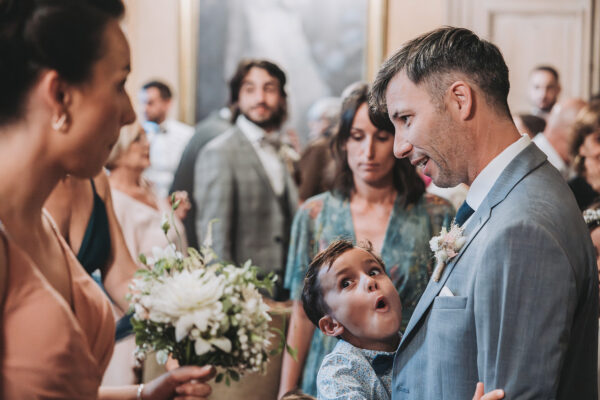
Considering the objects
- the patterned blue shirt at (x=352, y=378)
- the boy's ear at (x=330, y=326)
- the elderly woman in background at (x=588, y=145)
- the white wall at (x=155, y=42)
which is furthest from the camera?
the white wall at (x=155, y=42)

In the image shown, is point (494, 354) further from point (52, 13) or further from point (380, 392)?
point (52, 13)

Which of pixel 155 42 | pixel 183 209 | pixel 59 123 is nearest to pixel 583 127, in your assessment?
pixel 183 209

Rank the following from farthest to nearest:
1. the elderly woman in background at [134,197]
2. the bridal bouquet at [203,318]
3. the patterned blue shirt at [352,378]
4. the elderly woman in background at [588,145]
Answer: the elderly woman in background at [134,197]
the elderly woman in background at [588,145]
the patterned blue shirt at [352,378]
the bridal bouquet at [203,318]

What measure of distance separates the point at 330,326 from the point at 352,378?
12.3 inches

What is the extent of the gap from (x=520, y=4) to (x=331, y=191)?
261 inches

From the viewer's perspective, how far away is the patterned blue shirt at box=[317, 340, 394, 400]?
2.36 m

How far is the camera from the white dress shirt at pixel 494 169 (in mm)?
1951

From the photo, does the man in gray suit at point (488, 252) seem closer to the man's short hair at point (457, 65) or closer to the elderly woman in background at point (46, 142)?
the man's short hair at point (457, 65)

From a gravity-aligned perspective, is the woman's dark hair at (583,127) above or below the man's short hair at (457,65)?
below

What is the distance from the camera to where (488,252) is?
5.77 ft

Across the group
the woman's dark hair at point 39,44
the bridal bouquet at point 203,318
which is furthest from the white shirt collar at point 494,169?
the woman's dark hair at point 39,44

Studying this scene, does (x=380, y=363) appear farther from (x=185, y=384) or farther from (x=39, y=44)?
(x=39, y=44)

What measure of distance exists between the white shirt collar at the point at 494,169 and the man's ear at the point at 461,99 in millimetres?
137

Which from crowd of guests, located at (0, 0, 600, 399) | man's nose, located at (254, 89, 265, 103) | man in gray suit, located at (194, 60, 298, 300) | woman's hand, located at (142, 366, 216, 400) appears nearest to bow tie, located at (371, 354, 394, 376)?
crowd of guests, located at (0, 0, 600, 399)
